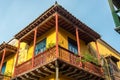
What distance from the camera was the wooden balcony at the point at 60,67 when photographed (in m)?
10.9

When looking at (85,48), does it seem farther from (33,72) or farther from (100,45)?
(33,72)

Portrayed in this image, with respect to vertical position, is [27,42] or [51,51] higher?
[27,42]

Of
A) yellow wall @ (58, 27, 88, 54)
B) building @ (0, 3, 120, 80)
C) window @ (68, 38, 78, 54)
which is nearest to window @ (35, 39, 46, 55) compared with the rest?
building @ (0, 3, 120, 80)

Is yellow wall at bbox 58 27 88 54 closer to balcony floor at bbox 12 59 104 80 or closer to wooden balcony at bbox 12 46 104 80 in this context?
wooden balcony at bbox 12 46 104 80

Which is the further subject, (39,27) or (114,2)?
(39,27)

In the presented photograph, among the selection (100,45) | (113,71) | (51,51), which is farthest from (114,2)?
(100,45)

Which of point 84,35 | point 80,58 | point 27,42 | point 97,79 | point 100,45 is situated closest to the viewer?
point 80,58

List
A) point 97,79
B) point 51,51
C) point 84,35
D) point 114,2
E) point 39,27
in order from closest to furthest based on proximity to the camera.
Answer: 1. point 114,2
2. point 51,51
3. point 97,79
4. point 39,27
5. point 84,35

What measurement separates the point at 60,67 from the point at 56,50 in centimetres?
108

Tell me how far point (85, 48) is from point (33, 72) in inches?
239

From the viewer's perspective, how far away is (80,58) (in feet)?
39.8

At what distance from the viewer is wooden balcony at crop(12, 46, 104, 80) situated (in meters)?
10.9

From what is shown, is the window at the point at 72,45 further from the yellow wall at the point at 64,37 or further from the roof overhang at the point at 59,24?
the roof overhang at the point at 59,24

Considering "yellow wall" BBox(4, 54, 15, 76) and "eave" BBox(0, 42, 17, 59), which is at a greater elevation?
"eave" BBox(0, 42, 17, 59)
